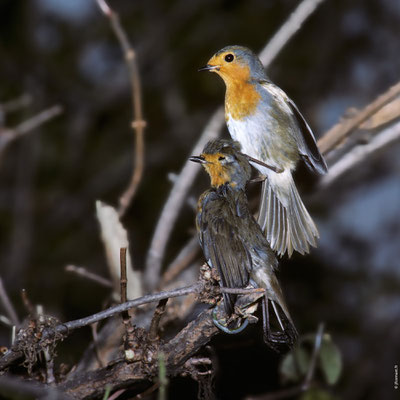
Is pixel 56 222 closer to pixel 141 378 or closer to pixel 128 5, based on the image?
pixel 128 5

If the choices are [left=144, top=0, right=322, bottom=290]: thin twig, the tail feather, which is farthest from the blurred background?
the tail feather

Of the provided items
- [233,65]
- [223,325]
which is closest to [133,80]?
[233,65]

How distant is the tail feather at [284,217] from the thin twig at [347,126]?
555 millimetres

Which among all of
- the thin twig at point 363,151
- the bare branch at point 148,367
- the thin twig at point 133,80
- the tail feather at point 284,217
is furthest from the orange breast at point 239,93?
the thin twig at point 363,151

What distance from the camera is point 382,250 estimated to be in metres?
5.77

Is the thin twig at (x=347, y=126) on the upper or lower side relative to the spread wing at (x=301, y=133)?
upper

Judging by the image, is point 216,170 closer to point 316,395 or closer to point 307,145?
point 307,145

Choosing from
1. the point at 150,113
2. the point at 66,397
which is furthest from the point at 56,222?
the point at 66,397

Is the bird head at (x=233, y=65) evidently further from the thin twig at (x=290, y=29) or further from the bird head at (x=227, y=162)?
the thin twig at (x=290, y=29)

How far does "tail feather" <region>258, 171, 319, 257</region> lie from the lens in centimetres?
205

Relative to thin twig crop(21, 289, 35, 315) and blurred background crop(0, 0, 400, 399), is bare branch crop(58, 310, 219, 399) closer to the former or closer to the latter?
thin twig crop(21, 289, 35, 315)

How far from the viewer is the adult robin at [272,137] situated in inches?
81.4

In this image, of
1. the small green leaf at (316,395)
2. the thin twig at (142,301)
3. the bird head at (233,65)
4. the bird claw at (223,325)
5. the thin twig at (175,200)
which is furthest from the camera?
the thin twig at (175,200)

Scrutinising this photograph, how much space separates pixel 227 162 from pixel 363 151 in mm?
1007
